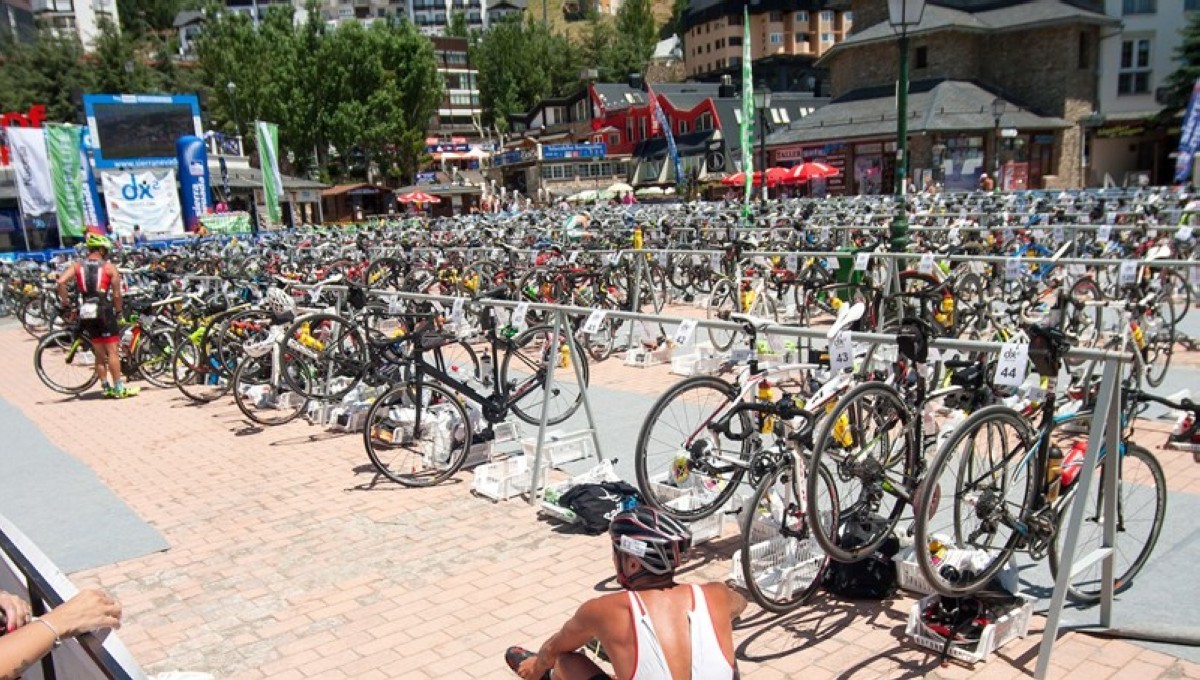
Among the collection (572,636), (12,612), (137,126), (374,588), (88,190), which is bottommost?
(374,588)

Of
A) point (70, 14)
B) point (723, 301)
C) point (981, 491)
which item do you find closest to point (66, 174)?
→ point (723, 301)

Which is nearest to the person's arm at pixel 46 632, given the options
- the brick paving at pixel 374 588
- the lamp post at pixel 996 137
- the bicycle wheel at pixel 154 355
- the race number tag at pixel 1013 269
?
the brick paving at pixel 374 588

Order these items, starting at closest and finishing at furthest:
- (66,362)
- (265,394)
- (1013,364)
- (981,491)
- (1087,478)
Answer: (1087,478), (1013,364), (981,491), (265,394), (66,362)

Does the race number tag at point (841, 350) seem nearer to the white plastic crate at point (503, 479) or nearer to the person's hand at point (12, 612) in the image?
→ the white plastic crate at point (503, 479)

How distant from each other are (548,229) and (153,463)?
1221 centimetres

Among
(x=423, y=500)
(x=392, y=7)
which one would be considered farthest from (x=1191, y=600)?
(x=392, y=7)

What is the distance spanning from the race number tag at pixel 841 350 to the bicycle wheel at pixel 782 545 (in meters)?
0.58

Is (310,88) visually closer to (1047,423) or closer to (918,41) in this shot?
(918,41)

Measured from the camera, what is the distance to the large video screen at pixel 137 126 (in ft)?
79.6

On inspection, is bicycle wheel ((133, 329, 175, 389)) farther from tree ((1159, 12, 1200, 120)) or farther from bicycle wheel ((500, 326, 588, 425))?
tree ((1159, 12, 1200, 120))

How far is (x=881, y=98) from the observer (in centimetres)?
4519

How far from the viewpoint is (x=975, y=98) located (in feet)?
138

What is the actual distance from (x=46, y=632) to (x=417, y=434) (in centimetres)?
469

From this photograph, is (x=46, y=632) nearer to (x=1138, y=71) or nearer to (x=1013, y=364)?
(x=1013, y=364)
